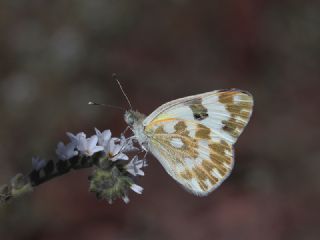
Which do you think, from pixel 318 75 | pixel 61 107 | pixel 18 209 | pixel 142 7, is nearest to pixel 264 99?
pixel 318 75

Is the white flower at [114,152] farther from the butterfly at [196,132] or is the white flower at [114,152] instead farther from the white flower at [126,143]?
the butterfly at [196,132]

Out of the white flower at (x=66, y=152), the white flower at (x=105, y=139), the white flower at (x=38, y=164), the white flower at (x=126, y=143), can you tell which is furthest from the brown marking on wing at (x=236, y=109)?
the white flower at (x=38, y=164)

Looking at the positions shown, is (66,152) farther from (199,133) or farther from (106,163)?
(199,133)

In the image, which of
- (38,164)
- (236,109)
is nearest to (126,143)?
(38,164)

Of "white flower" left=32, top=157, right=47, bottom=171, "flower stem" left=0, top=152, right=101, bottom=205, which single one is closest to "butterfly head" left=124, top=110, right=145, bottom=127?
"flower stem" left=0, top=152, right=101, bottom=205

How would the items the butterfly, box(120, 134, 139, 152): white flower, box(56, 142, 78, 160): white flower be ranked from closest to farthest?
box(56, 142, 78, 160): white flower → box(120, 134, 139, 152): white flower → the butterfly

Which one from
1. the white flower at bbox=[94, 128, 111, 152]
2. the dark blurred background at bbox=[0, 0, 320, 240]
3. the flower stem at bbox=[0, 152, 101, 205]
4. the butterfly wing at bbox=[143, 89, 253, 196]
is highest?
the flower stem at bbox=[0, 152, 101, 205]

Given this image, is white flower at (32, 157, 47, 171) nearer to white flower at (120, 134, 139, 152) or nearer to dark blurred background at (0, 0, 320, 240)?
white flower at (120, 134, 139, 152)

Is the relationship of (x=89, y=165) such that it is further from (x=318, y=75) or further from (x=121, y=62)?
(x=318, y=75)
